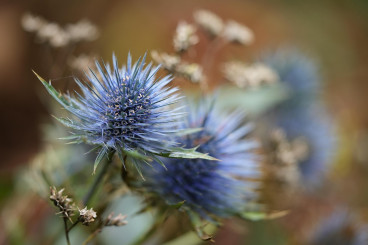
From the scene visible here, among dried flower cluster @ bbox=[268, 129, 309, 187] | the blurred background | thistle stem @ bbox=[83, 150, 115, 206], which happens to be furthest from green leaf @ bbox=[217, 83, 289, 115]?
thistle stem @ bbox=[83, 150, 115, 206]

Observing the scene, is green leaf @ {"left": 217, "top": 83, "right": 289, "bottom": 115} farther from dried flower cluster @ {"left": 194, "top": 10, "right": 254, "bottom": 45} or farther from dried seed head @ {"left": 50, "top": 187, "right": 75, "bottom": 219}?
dried seed head @ {"left": 50, "top": 187, "right": 75, "bottom": 219}

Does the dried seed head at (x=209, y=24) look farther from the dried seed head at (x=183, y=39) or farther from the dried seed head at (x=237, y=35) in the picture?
the dried seed head at (x=183, y=39)

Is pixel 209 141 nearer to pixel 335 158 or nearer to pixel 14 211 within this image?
pixel 14 211

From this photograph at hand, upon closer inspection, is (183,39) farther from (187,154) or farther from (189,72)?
(187,154)

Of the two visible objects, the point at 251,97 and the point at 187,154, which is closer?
the point at 187,154

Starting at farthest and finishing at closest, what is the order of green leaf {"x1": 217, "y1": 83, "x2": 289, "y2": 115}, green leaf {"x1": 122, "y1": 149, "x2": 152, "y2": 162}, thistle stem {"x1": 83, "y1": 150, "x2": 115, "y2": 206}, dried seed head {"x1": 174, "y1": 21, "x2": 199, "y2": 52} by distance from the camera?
1. green leaf {"x1": 217, "y1": 83, "x2": 289, "y2": 115}
2. dried seed head {"x1": 174, "y1": 21, "x2": 199, "y2": 52}
3. thistle stem {"x1": 83, "y1": 150, "x2": 115, "y2": 206}
4. green leaf {"x1": 122, "y1": 149, "x2": 152, "y2": 162}

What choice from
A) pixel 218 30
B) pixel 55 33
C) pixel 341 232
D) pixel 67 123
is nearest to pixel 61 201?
pixel 67 123

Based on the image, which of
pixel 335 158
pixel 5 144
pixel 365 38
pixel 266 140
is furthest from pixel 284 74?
pixel 365 38
